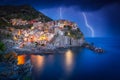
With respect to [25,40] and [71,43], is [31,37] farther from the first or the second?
[71,43]

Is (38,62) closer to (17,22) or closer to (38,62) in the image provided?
(38,62)

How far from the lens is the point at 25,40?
2931 inches

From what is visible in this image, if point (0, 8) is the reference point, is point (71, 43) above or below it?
below

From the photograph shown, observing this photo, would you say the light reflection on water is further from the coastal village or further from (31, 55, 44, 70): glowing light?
the coastal village

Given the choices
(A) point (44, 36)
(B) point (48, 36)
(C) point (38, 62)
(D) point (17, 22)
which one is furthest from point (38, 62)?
(D) point (17, 22)

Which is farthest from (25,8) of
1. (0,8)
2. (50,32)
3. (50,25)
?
(50,32)

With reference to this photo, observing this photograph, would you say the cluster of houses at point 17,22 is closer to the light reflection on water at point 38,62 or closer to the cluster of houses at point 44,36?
the cluster of houses at point 44,36

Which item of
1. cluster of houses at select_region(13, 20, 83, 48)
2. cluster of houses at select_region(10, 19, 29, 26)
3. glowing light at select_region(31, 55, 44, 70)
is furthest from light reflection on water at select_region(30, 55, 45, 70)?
cluster of houses at select_region(10, 19, 29, 26)

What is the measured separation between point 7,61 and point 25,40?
49.2 m

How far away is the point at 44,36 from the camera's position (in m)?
74.1

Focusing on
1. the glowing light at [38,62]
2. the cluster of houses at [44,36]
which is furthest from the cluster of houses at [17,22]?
the glowing light at [38,62]

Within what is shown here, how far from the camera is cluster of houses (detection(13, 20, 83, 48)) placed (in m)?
71.5

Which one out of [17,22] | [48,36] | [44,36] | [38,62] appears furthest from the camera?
[17,22]

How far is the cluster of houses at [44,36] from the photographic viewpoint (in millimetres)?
71500
